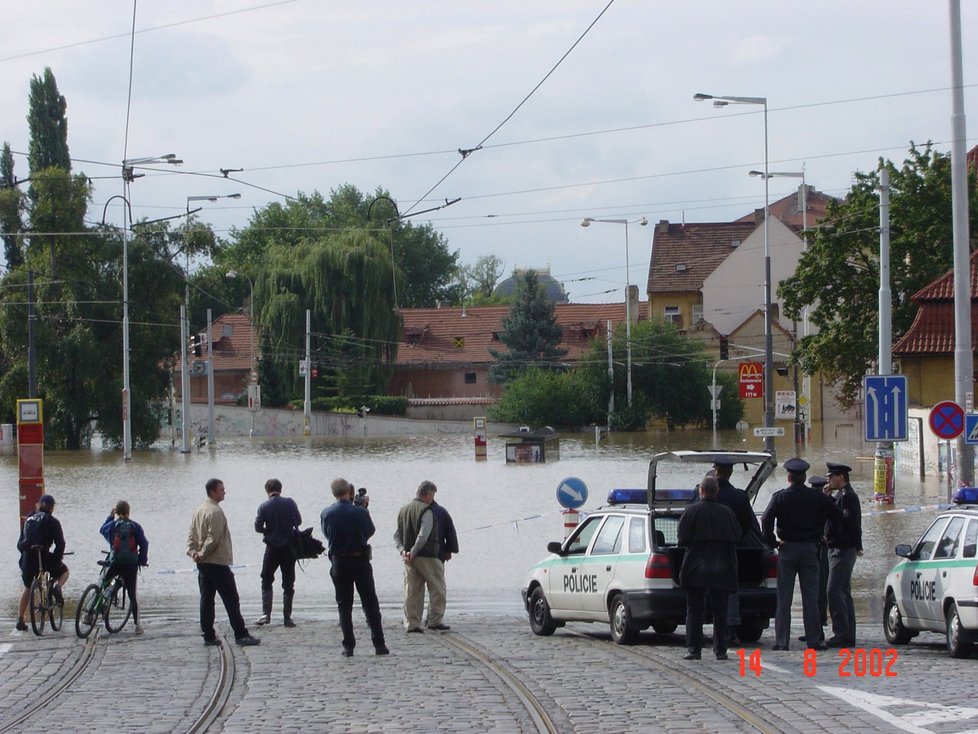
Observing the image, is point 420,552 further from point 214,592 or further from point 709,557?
point 709,557

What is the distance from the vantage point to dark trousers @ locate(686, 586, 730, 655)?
1234 centimetres

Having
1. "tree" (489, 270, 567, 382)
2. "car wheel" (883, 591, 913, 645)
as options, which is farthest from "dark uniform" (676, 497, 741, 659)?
"tree" (489, 270, 567, 382)

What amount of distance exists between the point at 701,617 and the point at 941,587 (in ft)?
7.51

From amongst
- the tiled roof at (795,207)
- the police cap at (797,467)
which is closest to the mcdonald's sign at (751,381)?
the tiled roof at (795,207)

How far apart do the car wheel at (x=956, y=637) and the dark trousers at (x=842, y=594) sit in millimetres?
871

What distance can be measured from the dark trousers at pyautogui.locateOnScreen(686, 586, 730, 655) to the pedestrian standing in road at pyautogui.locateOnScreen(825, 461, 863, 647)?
136 centimetres

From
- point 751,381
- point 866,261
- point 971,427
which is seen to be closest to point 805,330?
point 751,381

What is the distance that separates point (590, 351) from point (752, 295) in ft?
44.2

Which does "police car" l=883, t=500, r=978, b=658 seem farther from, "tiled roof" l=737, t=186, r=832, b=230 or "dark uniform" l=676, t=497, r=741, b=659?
"tiled roof" l=737, t=186, r=832, b=230

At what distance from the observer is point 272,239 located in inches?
4136

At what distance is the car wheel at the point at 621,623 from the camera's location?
1383 cm

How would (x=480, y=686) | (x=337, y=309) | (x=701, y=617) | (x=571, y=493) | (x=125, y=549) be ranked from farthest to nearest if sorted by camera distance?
1. (x=337, y=309)
2. (x=571, y=493)
3. (x=125, y=549)
4. (x=701, y=617)
5. (x=480, y=686)

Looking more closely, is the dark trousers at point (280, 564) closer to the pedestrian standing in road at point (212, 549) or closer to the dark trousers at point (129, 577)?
the dark trousers at point (129, 577)

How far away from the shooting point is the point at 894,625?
46.4ft
